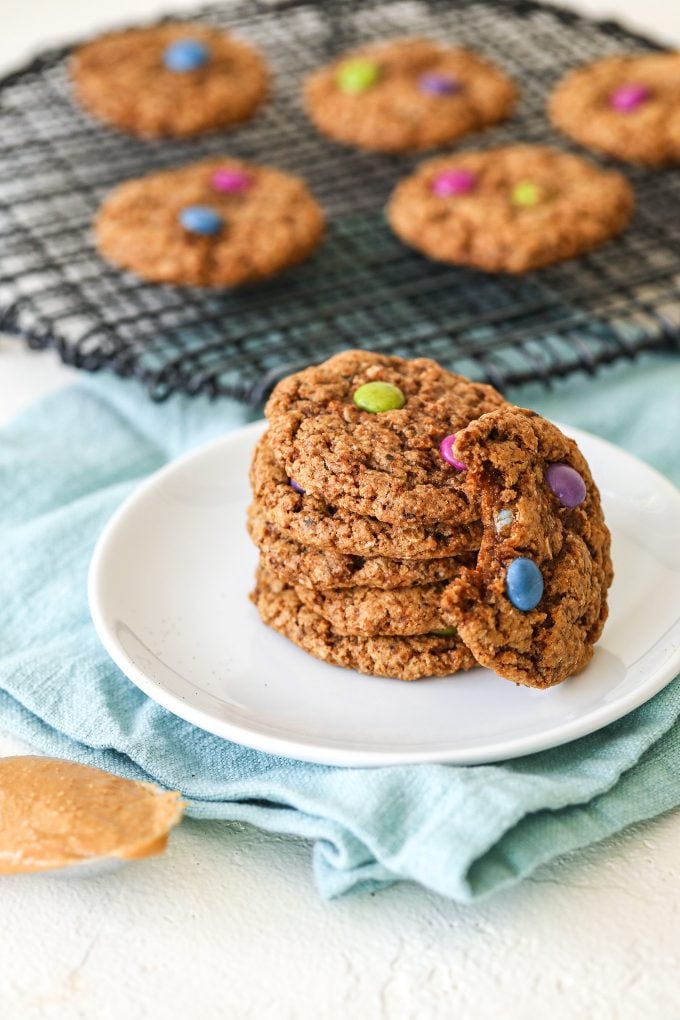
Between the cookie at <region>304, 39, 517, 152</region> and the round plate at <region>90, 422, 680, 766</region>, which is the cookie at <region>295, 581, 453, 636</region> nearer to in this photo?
the round plate at <region>90, 422, 680, 766</region>

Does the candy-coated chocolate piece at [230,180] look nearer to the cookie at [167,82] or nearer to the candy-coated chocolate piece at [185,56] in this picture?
the cookie at [167,82]

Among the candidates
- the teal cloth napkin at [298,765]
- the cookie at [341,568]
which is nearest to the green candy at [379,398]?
the cookie at [341,568]

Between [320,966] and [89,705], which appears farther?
[89,705]

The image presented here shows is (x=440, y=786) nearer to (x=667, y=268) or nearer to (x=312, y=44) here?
(x=667, y=268)

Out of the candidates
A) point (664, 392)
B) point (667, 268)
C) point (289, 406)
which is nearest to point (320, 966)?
point (289, 406)

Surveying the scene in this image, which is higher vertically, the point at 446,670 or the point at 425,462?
the point at 425,462

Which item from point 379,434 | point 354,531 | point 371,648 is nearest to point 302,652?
point 371,648

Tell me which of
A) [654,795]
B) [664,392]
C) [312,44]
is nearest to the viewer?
[654,795]

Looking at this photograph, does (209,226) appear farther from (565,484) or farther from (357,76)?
(565,484)
